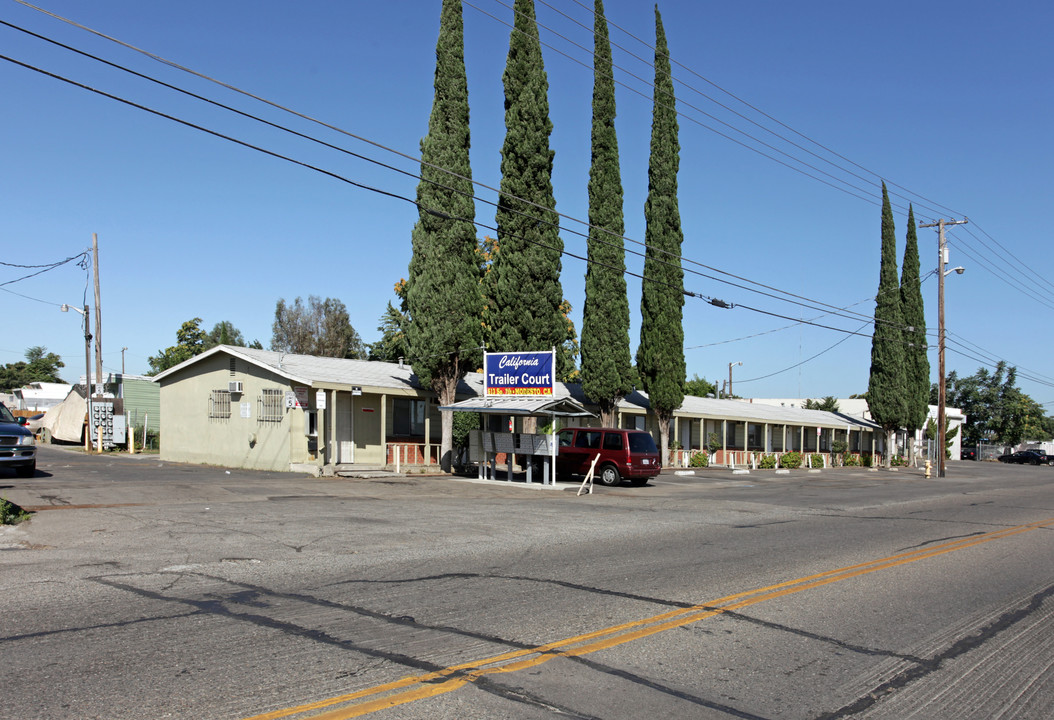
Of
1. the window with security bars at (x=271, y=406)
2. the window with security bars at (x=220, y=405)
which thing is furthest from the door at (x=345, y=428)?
the window with security bars at (x=220, y=405)

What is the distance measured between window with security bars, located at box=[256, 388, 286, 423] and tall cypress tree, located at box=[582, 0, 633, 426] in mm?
12938

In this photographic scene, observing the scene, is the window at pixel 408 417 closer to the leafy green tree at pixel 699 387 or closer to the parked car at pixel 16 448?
the parked car at pixel 16 448

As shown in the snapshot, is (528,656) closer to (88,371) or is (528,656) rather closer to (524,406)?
(524,406)

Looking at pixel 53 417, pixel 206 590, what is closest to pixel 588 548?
pixel 206 590

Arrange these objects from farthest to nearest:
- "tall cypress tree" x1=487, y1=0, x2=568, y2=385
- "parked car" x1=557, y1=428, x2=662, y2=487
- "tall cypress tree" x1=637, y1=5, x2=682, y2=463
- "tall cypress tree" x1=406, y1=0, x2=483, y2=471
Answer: "tall cypress tree" x1=637, y1=5, x2=682, y2=463, "tall cypress tree" x1=487, y1=0, x2=568, y2=385, "tall cypress tree" x1=406, y1=0, x2=483, y2=471, "parked car" x1=557, y1=428, x2=662, y2=487

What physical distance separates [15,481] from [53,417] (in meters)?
29.2

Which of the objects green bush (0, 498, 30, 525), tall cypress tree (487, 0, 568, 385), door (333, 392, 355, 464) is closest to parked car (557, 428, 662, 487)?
tall cypress tree (487, 0, 568, 385)

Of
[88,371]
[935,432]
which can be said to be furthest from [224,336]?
[935,432]

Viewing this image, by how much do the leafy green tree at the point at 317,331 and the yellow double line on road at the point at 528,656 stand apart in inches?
2322

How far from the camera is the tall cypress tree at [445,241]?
26.8 meters

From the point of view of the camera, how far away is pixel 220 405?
28547 mm

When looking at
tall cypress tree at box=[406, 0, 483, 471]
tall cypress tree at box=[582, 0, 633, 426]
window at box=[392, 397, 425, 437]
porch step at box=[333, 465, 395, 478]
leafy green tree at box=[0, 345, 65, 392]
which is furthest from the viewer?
leafy green tree at box=[0, 345, 65, 392]

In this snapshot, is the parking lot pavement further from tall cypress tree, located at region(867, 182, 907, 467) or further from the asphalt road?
tall cypress tree, located at region(867, 182, 907, 467)

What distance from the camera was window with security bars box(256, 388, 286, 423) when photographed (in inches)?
1030
